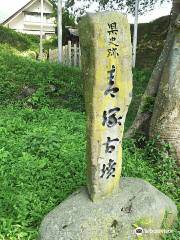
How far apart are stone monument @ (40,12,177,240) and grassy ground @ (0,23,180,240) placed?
1.44 ft

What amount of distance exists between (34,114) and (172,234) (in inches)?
204

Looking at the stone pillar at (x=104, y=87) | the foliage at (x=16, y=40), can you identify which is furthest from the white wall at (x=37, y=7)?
the stone pillar at (x=104, y=87)

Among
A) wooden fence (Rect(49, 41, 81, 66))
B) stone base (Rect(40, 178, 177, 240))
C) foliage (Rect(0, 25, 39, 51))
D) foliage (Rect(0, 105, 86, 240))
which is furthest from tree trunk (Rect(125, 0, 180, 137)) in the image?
foliage (Rect(0, 25, 39, 51))

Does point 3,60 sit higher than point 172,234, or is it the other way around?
point 3,60

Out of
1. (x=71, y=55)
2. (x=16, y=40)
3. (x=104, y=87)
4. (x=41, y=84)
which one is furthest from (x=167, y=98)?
(x=16, y=40)

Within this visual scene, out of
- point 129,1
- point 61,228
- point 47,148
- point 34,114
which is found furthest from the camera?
point 129,1

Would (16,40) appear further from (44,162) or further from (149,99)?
(44,162)

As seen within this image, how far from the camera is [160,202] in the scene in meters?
5.04

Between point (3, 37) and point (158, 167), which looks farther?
point (3, 37)

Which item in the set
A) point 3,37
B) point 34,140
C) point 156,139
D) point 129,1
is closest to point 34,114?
point 34,140

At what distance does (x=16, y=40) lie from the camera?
942 inches

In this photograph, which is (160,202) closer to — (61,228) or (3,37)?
(61,228)

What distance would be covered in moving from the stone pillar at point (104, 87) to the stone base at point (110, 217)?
190mm

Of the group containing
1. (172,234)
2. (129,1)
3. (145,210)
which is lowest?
(172,234)
